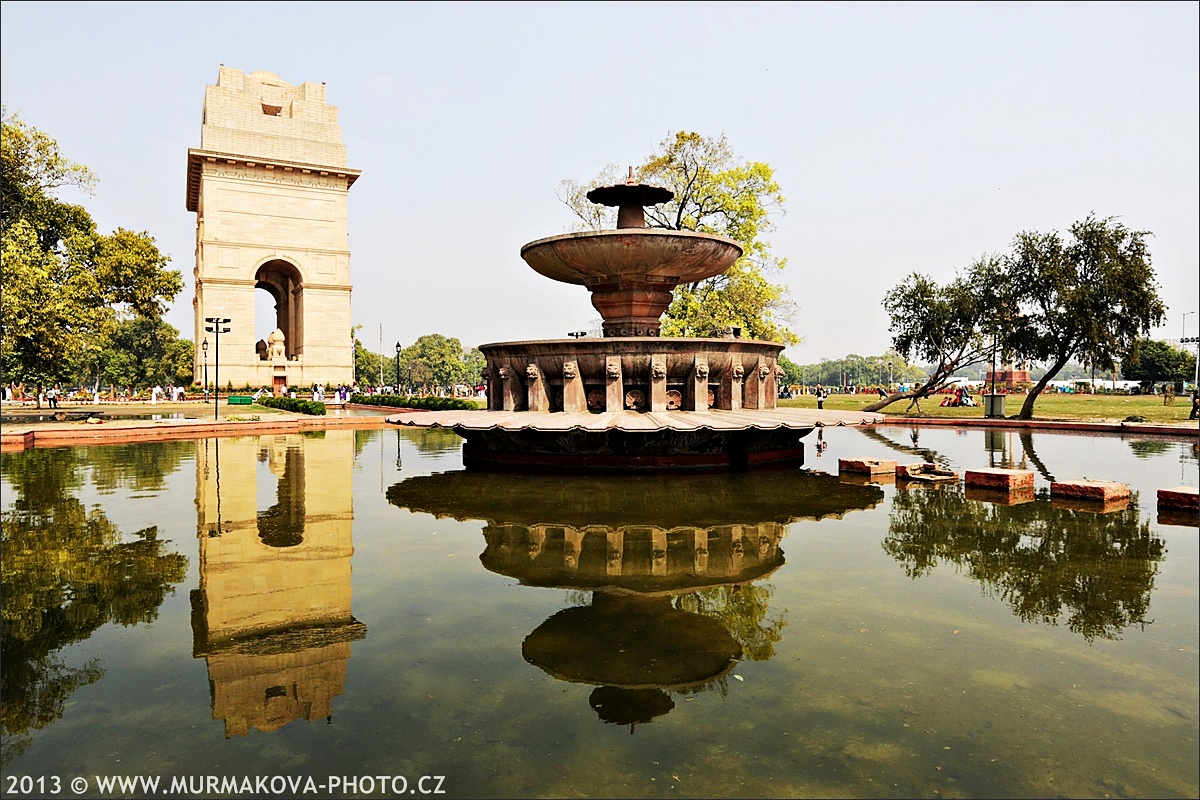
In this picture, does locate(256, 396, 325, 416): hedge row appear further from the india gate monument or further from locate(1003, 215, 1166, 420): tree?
locate(1003, 215, 1166, 420): tree

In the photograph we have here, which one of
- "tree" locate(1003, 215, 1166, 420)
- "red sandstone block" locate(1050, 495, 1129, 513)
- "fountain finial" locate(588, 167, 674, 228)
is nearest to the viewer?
"red sandstone block" locate(1050, 495, 1129, 513)

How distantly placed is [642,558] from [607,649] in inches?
83.7

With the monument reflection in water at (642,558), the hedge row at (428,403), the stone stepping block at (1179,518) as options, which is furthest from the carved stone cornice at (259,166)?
the stone stepping block at (1179,518)

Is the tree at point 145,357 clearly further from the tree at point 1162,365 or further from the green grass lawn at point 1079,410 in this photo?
the tree at point 1162,365

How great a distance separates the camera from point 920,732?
3.19 metres

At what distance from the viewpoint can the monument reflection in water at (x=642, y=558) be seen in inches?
155

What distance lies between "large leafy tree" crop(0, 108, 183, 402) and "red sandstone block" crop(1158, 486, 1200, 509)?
27.2 m

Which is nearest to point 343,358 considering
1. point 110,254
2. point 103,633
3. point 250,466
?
point 110,254

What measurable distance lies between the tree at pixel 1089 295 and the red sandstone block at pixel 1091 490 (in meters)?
20.7

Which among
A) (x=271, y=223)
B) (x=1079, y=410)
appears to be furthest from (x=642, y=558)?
(x=271, y=223)

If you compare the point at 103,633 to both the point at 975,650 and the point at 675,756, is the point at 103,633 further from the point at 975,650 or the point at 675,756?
the point at 975,650

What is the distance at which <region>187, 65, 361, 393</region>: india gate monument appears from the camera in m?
49.6

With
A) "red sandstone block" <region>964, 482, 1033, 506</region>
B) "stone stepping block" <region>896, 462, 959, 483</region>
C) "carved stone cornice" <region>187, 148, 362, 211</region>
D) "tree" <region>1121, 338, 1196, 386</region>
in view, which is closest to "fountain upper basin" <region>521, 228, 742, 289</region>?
"stone stepping block" <region>896, 462, 959, 483</region>

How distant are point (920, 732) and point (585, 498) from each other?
21.0ft
